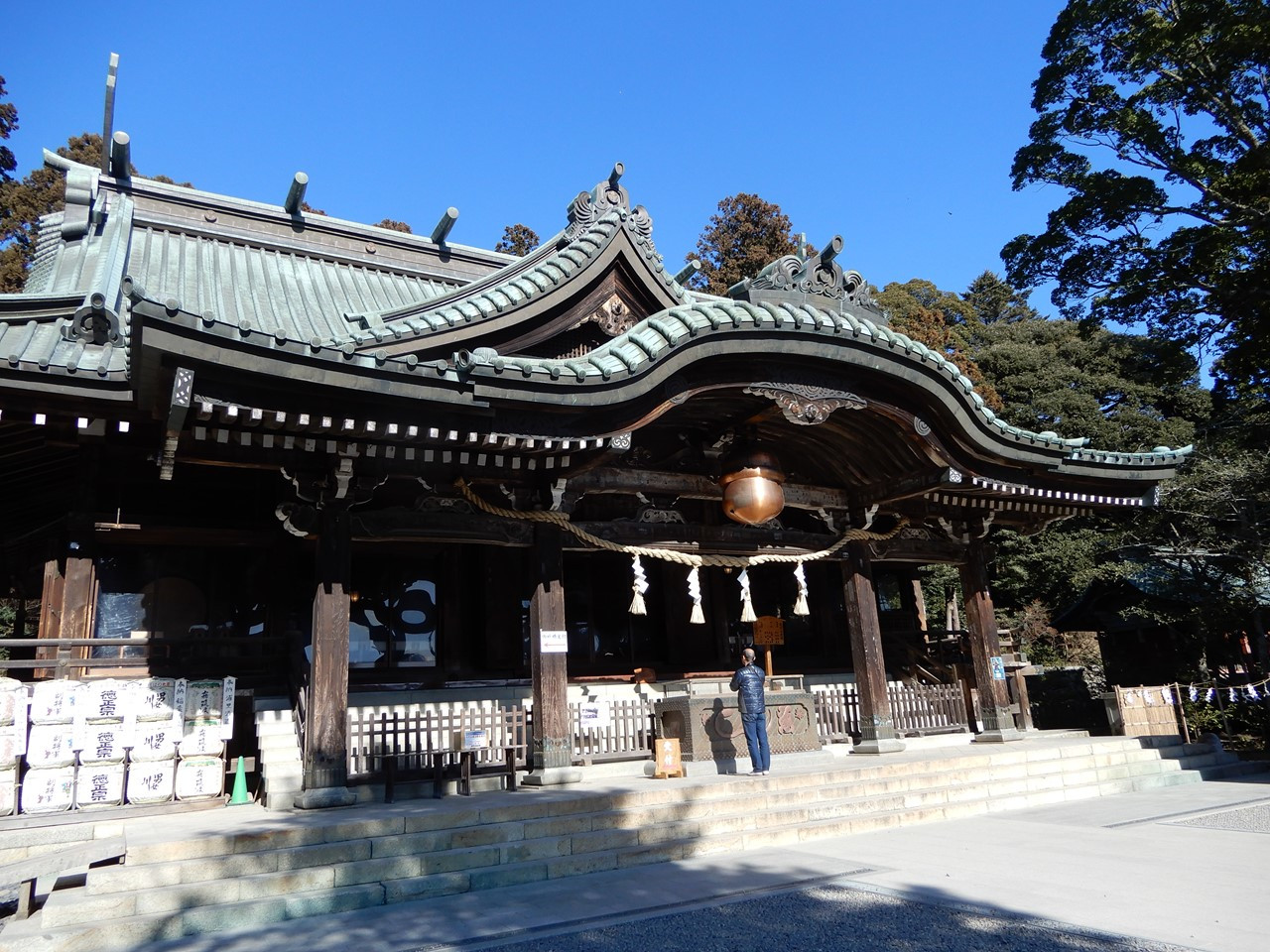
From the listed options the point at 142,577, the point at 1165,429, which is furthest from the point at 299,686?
the point at 1165,429

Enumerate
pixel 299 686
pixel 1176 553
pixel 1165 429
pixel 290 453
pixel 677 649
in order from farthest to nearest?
pixel 1165 429 → pixel 1176 553 → pixel 677 649 → pixel 299 686 → pixel 290 453

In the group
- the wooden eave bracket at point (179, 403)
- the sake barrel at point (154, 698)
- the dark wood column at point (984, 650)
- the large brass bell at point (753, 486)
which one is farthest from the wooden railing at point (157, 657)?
the dark wood column at point (984, 650)

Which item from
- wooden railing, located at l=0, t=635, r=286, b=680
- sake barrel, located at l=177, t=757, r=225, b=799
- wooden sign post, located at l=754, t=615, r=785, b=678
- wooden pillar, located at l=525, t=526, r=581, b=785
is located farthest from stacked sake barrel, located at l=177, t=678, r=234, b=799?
wooden sign post, located at l=754, t=615, r=785, b=678

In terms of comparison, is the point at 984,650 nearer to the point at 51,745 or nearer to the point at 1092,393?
the point at 51,745

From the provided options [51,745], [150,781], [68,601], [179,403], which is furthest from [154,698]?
[179,403]

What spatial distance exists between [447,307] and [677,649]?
6.74m

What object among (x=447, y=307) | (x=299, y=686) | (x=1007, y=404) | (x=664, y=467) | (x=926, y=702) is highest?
(x=1007, y=404)

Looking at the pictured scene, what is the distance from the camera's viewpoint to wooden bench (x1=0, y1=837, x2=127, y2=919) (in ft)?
18.4

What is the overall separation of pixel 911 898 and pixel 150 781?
7.23 metres

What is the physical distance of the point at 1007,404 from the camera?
3341 cm

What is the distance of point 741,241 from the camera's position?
34.6 metres

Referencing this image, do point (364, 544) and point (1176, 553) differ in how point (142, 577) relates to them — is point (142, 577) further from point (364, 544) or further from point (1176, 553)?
point (1176, 553)

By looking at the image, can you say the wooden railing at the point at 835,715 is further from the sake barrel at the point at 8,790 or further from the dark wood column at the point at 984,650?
the sake barrel at the point at 8,790

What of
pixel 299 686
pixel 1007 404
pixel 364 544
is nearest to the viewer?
pixel 299 686
